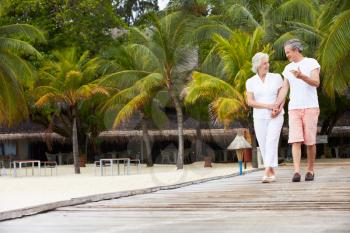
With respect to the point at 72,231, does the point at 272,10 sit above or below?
above

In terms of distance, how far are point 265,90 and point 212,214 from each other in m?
2.35

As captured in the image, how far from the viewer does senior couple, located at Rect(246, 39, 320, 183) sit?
5.80 meters

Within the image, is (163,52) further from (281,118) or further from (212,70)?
(281,118)

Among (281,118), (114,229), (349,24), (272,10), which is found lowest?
(114,229)

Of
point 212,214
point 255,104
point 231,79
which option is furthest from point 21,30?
point 212,214

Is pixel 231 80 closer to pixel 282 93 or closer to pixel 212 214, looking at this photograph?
pixel 282 93

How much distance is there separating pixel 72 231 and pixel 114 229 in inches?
8.3

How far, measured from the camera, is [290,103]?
5887 mm

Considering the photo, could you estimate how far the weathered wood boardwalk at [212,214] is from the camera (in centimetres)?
334

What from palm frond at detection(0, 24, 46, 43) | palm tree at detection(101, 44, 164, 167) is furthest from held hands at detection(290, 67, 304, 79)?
palm tree at detection(101, 44, 164, 167)

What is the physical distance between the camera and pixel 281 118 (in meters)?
6.08

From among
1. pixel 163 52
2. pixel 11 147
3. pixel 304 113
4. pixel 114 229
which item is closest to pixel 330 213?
pixel 114 229

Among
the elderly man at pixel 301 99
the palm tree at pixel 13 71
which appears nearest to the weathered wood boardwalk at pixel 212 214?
the elderly man at pixel 301 99

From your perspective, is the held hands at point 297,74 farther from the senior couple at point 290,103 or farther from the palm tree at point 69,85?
the palm tree at point 69,85
